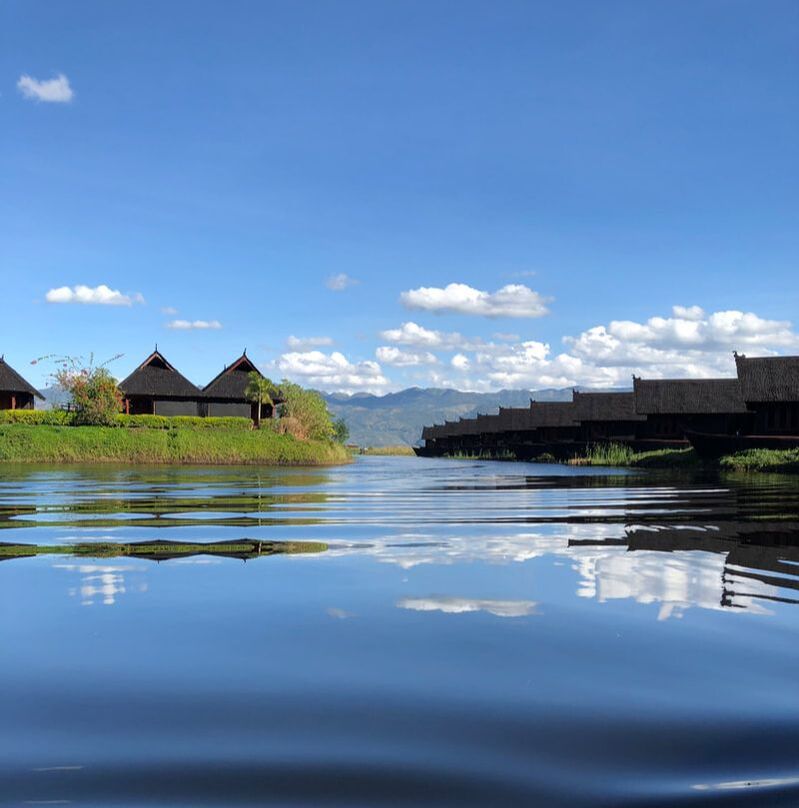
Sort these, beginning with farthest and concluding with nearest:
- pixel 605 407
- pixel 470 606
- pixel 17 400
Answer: pixel 605 407 < pixel 17 400 < pixel 470 606

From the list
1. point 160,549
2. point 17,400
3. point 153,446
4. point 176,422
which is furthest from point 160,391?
point 160,549

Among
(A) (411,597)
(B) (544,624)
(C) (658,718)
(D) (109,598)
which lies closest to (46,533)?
(D) (109,598)

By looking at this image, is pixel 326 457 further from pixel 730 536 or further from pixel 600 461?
pixel 730 536

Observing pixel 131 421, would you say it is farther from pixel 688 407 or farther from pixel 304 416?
pixel 688 407

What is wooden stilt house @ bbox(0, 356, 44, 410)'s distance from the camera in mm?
70062

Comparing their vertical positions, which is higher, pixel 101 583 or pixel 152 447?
pixel 152 447

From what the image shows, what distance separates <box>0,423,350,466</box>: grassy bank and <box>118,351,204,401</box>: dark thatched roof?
16238mm

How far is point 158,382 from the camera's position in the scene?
76.2 m

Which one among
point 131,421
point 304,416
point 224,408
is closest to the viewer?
point 131,421

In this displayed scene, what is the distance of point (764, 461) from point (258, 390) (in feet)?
156

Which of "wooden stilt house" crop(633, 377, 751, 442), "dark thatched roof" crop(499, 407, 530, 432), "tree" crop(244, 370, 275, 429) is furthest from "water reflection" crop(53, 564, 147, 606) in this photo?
"dark thatched roof" crop(499, 407, 530, 432)

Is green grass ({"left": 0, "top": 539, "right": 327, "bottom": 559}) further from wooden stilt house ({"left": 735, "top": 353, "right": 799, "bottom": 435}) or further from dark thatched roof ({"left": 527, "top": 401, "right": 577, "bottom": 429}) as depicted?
dark thatched roof ({"left": 527, "top": 401, "right": 577, "bottom": 429})

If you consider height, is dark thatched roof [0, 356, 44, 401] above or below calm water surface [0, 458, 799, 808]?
above

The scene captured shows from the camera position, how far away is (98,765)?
3256mm
